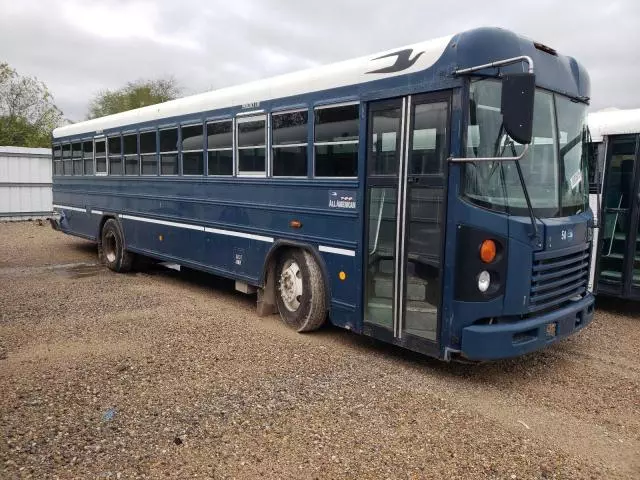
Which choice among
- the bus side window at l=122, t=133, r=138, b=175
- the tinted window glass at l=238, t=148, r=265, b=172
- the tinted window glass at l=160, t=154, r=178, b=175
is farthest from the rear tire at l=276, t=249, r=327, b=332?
the bus side window at l=122, t=133, r=138, b=175

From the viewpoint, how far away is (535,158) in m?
4.48

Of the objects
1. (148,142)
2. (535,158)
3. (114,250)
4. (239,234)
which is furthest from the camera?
(114,250)

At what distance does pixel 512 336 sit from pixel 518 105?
179cm

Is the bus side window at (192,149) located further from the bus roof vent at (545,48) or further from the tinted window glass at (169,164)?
the bus roof vent at (545,48)

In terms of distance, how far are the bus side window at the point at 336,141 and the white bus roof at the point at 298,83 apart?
0.91ft

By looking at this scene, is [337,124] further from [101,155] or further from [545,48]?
[101,155]

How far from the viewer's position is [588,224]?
498 cm

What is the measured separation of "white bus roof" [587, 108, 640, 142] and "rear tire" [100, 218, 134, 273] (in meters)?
7.67

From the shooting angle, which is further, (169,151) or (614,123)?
(169,151)

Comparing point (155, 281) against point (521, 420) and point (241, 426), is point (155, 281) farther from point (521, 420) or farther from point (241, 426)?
point (521, 420)

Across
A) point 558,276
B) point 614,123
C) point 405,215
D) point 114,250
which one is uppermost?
point 614,123

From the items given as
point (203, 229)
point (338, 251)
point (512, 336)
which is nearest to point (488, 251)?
point (512, 336)

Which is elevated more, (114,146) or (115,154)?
(114,146)

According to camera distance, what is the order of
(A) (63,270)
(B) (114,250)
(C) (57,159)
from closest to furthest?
(A) (63,270) → (B) (114,250) → (C) (57,159)
